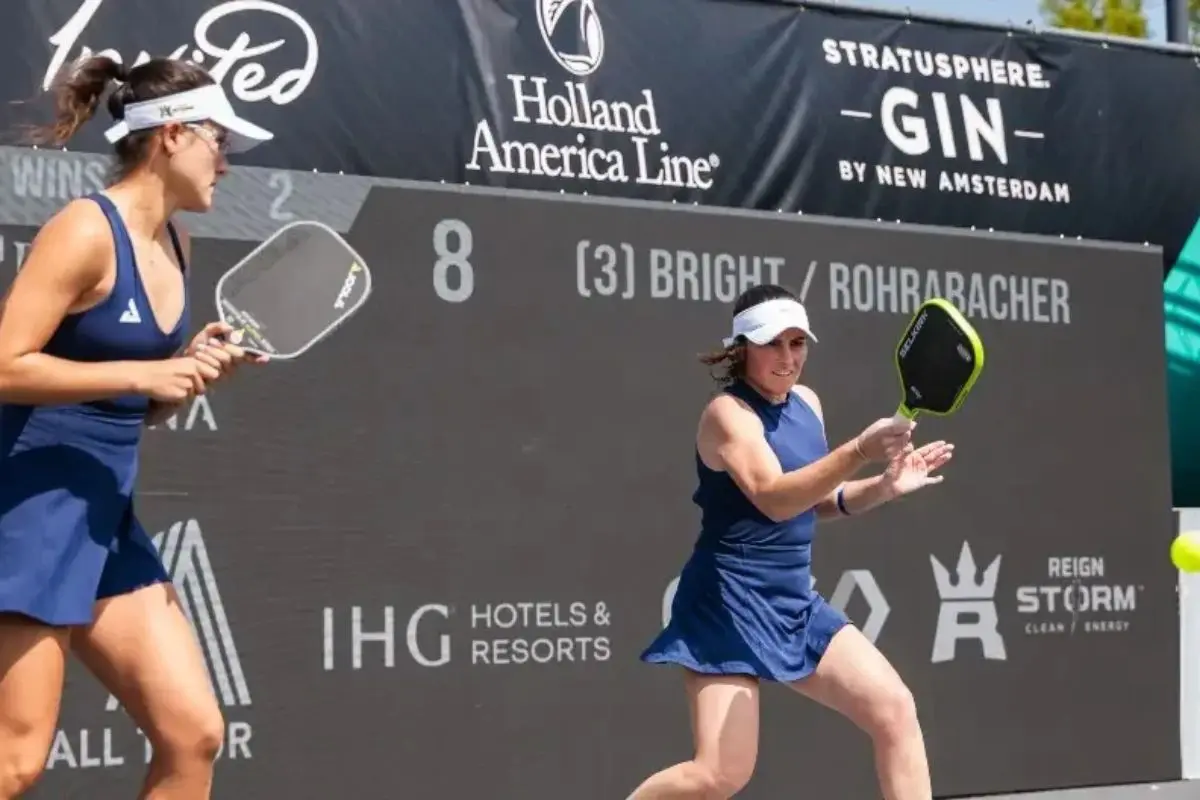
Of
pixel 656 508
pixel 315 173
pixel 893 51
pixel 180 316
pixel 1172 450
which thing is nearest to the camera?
pixel 180 316

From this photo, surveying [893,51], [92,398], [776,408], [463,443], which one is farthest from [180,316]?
[893,51]

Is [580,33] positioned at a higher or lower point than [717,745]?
Result: higher

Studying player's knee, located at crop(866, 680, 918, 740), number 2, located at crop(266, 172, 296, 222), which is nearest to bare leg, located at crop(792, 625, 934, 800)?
player's knee, located at crop(866, 680, 918, 740)

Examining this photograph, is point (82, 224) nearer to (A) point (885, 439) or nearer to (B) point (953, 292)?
(A) point (885, 439)

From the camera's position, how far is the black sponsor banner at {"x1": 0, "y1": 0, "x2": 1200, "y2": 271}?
6.12 metres

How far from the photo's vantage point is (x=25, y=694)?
3746mm

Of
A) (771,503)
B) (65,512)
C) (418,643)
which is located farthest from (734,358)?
(65,512)

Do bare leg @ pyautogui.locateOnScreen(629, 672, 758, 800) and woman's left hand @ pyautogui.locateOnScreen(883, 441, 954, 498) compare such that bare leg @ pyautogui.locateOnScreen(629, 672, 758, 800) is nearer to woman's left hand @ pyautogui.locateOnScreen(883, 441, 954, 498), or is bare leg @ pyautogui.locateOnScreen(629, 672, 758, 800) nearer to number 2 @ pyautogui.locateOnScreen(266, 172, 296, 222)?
woman's left hand @ pyautogui.locateOnScreen(883, 441, 954, 498)

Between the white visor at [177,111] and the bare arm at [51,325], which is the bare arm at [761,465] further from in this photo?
the bare arm at [51,325]

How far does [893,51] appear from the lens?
7414mm

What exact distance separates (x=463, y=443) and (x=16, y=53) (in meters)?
1.80

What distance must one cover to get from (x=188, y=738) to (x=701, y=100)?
3.76m

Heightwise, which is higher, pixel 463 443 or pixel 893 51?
pixel 893 51

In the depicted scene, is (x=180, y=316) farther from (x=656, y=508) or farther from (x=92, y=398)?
(x=656, y=508)
